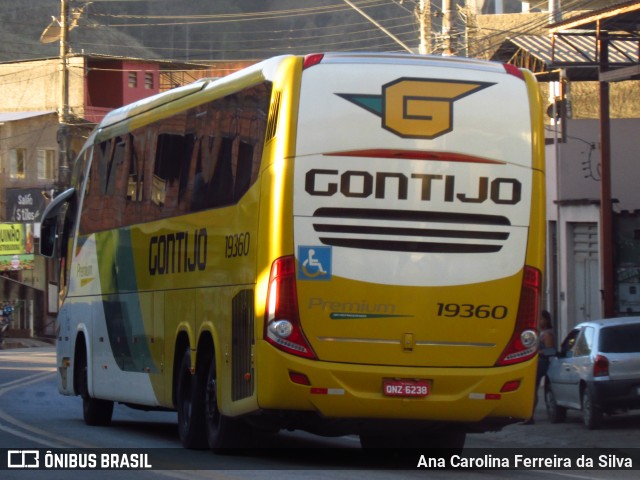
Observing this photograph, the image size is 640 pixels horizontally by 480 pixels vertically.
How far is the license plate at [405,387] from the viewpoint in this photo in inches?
474

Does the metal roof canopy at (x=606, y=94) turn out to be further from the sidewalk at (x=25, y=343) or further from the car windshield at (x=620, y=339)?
the sidewalk at (x=25, y=343)

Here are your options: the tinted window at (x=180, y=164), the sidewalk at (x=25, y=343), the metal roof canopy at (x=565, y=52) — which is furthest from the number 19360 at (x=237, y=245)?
the sidewalk at (x=25, y=343)

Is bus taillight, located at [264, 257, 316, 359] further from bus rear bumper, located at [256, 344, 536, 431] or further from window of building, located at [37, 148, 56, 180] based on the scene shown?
window of building, located at [37, 148, 56, 180]

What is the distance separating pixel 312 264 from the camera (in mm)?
12008

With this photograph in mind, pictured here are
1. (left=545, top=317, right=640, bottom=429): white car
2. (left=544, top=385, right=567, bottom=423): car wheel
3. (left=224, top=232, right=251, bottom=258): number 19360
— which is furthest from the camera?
(left=544, top=385, right=567, bottom=423): car wheel

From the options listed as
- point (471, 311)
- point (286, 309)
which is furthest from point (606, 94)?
point (286, 309)

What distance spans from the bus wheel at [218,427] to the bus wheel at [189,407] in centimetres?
12

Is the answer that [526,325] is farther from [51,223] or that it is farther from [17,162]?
[17,162]

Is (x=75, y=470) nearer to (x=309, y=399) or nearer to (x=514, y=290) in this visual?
(x=309, y=399)

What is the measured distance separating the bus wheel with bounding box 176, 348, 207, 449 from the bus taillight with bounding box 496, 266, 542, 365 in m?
3.49

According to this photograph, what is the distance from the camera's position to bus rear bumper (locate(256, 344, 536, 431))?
39.3 feet

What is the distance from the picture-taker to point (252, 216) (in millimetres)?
12531

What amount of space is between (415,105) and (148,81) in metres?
63.6

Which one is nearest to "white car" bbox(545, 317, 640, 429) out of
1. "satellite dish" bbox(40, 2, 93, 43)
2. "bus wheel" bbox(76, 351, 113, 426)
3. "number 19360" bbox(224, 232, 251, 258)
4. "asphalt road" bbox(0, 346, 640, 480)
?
"asphalt road" bbox(0, 346, 640, 480)
